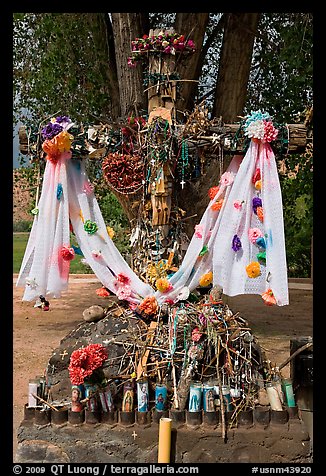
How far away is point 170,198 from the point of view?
4.52 m

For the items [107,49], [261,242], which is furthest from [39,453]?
[107,49]

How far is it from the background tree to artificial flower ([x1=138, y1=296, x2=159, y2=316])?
1.49 metres

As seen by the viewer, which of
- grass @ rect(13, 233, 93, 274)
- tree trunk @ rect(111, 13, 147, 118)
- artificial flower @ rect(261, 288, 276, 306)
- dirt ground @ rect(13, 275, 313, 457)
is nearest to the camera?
artificial flower @ rect(261, 288, 276, 306)

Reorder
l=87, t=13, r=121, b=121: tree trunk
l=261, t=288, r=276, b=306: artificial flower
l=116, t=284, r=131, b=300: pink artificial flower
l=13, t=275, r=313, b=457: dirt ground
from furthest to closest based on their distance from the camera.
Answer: l=87, t=13, r=121, b=121: tree trunk < l=13, t=275, r=313, b=457: dirt ground < l=116, t=284, r=131, b=300: pink artificial flower < l=261, t=288, r=276, b=306: artificial flower

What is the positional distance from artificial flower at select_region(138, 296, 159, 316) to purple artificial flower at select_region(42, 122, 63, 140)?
1.46 metres

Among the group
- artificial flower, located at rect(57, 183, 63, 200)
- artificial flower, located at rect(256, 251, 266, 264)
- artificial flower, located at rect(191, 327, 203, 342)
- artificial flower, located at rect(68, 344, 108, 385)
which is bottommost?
artificial flower, located at rect(68, 344, 108, 385)

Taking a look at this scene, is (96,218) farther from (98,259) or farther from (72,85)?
(72,85)

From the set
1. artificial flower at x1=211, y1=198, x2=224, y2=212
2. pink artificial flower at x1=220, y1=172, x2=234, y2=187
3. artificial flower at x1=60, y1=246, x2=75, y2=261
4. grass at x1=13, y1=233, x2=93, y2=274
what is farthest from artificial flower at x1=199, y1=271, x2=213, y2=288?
grass at x1=13, y1=233, x2=93, y2=274

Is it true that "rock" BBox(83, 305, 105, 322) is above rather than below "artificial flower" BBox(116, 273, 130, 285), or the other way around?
below

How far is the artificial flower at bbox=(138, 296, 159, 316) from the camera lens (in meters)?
4.21

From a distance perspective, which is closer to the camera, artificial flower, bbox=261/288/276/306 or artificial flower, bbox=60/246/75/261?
artificial flower, bbox=261/288/276/306

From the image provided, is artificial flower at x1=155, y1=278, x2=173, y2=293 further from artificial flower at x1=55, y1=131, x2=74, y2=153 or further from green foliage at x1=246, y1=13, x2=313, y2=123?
green foliage at x1=246, y1=13, x2=313, y2=123

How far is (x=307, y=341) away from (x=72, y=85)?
4356mm
